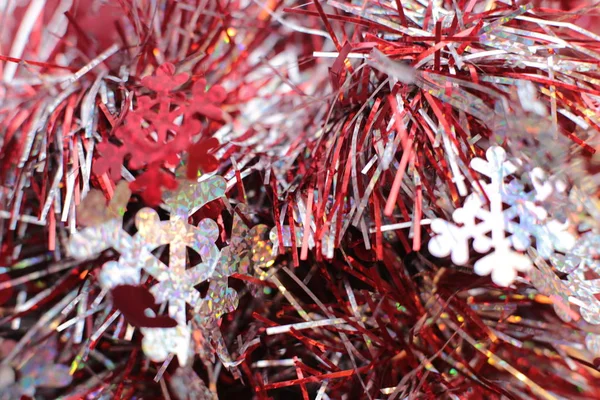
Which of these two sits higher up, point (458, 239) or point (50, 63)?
point (50, 63)

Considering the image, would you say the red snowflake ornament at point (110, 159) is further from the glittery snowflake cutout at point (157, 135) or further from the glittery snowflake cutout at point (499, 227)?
the glittery snowflake cutout at point (499, 227)

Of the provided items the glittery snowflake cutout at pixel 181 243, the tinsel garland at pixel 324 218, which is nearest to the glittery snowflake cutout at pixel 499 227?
the tinsel garland at pixel 324 218

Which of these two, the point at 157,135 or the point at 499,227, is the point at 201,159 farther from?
the point at 499,227

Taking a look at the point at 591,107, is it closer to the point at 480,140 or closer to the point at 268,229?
the point at 480,140

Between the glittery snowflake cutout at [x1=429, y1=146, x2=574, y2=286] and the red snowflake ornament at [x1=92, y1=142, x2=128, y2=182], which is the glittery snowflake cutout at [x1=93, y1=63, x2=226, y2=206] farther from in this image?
the glittery snowflake cutout at [x1=429, y1=146, x2=574, y2=286]

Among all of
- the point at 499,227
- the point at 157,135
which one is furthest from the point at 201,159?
the point at 499,227

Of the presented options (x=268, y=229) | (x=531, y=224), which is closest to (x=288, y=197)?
(x=268, y=229)

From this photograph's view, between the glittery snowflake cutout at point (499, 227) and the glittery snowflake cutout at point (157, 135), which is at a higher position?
the glittery snowflake cutout at point (157, 135)
